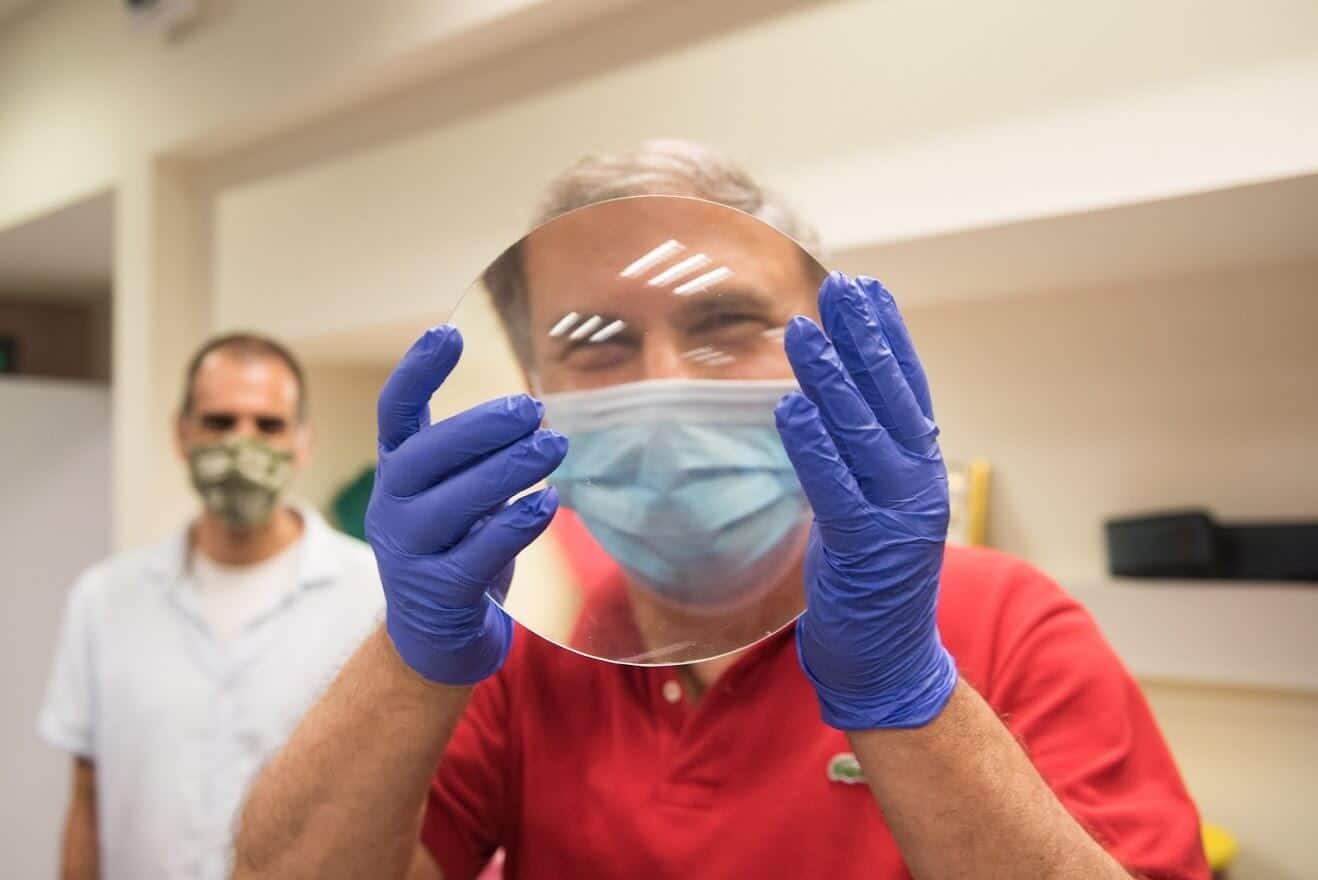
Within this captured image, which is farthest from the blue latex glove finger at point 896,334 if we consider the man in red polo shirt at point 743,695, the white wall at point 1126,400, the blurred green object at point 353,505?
the blurred green object at point 353,505

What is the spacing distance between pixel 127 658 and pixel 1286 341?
225cm

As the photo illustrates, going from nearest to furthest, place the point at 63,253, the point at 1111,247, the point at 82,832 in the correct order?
1. the point at 1111,247
2. the point at 82,832
3. the point at 63,253

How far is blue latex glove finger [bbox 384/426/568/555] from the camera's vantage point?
2.41 feet

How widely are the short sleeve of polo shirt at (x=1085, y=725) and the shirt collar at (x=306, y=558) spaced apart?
145 centimetres

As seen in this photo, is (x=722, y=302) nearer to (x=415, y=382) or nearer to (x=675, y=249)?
(x=675, y=249)

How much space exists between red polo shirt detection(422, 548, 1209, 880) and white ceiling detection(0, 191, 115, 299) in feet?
8.63

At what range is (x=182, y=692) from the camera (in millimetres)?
1842

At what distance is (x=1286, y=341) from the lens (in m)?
1.57

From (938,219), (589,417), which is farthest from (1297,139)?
(589,417)

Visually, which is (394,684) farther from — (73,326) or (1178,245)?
(73,326)

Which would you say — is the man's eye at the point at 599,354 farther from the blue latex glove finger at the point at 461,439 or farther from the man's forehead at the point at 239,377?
the man's forehead at the point at 239,377

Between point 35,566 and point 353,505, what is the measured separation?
1756mm

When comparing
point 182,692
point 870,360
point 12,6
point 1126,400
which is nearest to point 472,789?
point 870,360

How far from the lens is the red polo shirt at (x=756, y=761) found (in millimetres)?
849
